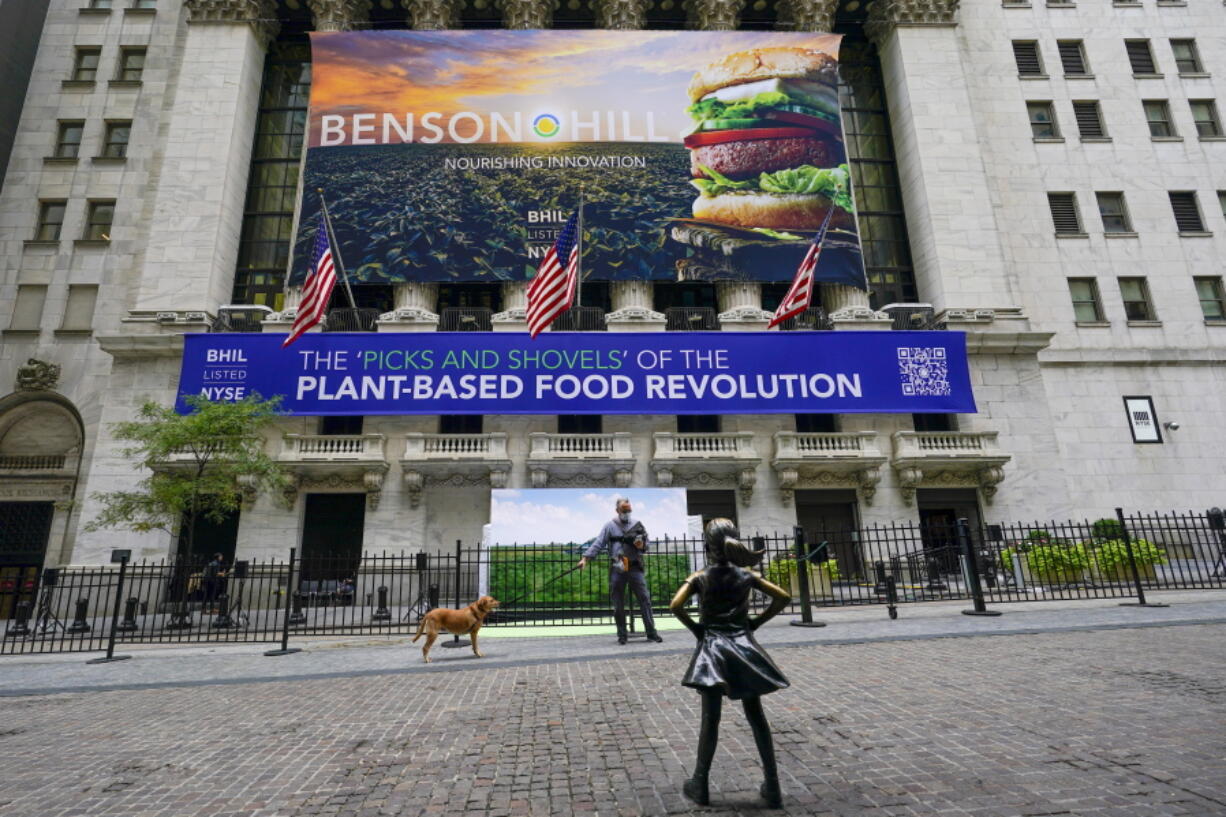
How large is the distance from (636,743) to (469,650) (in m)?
6.36

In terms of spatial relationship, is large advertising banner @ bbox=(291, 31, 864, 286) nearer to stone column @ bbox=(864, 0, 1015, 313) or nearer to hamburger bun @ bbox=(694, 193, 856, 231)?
hamburger bun @ bbox=(694, 193, 856, 231)

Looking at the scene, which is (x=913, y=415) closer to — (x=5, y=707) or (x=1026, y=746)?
(x=1026, y=746)

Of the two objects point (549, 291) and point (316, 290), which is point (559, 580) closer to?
point (549, 291)

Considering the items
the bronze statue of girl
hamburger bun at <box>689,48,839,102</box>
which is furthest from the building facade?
the bronze statue of girl

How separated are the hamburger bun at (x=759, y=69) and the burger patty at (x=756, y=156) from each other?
2959 millimetres

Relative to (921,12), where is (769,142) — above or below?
below

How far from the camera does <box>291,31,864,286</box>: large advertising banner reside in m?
26.1

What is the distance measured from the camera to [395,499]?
2334cm

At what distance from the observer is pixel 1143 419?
26688 millimetres

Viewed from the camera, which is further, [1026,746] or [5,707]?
[5,707]

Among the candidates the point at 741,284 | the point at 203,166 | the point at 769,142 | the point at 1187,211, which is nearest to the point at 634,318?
the point at 741,284

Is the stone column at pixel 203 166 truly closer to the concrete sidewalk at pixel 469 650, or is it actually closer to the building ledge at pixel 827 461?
the concrete sidewalk at pixel 469 650

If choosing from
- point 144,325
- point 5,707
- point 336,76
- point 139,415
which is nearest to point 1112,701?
point 5,707

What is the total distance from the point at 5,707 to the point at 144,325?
21.9m
